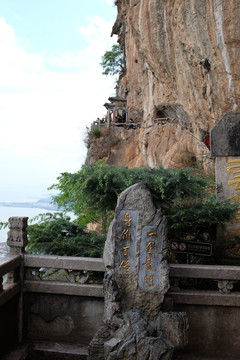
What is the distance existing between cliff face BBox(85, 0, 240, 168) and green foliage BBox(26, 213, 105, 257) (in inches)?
187

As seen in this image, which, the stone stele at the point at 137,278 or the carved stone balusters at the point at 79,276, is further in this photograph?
the carved stone balusters at the point at 79,276

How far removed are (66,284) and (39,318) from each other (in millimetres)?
597

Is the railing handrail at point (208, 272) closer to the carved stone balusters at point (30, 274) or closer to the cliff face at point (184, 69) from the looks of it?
the carved stone balusters at point (30, 274)

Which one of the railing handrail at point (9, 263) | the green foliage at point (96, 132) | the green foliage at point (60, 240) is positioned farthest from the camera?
the green foliage at point (96, 132)

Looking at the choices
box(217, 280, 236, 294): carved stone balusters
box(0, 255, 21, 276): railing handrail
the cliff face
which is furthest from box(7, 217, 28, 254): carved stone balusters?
the cliff face

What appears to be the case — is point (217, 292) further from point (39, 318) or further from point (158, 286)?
point (39, 318)

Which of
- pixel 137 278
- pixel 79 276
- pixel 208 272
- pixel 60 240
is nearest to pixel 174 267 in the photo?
pixel 208 272

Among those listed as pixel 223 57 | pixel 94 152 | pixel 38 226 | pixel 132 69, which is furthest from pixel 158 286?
pixel 94 152

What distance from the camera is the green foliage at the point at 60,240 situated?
4.47 meters

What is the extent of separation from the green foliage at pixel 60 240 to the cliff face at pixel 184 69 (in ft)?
15.6

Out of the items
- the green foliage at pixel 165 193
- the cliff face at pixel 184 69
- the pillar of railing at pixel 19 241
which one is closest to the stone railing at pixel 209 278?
the green foliage at pixel 165 193

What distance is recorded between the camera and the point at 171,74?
10555 millimetres

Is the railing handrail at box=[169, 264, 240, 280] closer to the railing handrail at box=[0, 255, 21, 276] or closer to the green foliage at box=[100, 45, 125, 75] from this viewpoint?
the railing handrail at box=[0, 255, 21, 276]

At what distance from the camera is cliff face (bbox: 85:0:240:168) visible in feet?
22.5
